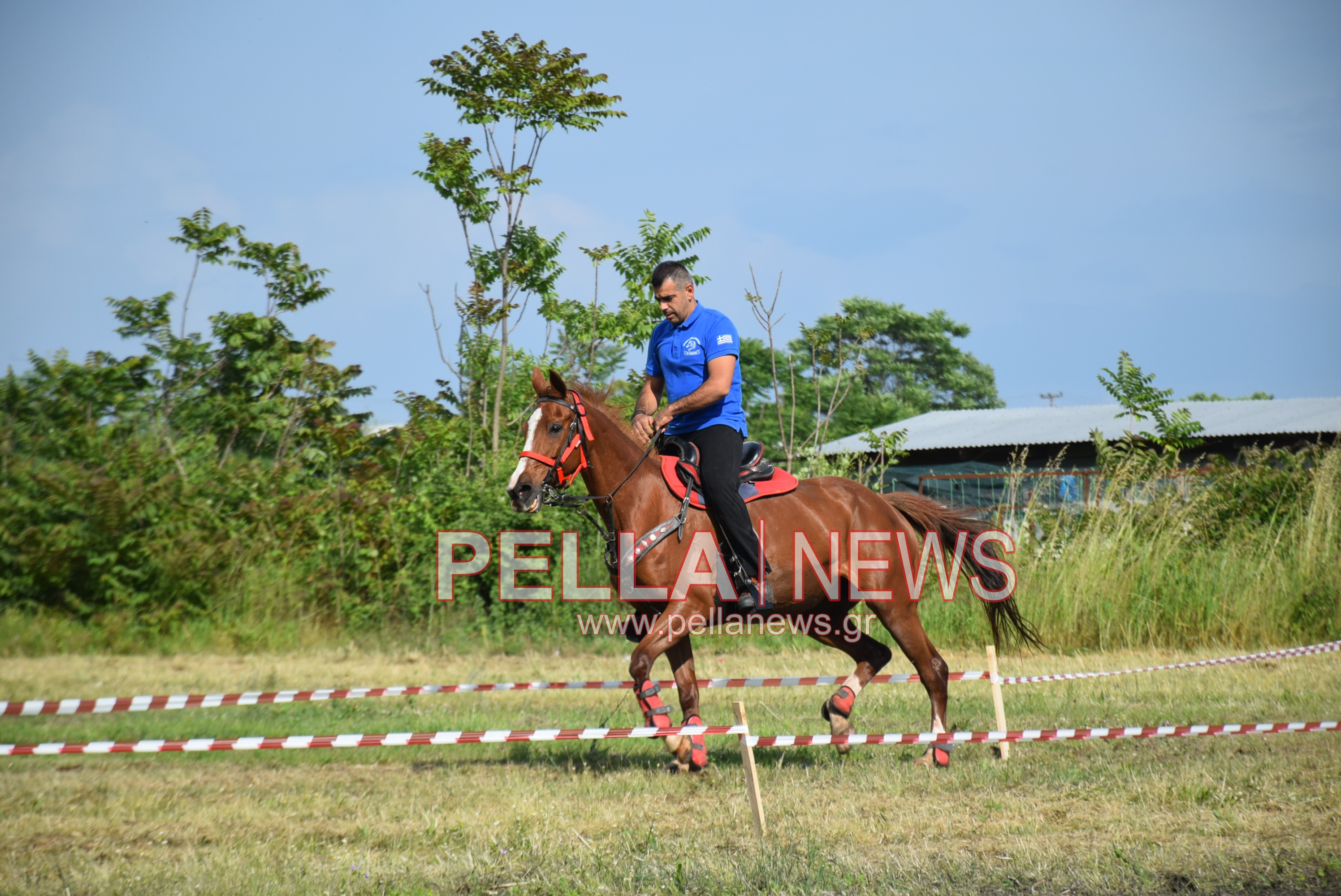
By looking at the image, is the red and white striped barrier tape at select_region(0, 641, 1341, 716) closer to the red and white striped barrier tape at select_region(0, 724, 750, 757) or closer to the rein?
the red and white striped barrier tape at select_region(0, 724, 750, 757)

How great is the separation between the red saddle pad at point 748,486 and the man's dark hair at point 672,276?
1108 millimetres

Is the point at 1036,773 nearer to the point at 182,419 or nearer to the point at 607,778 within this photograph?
the point at 607,778

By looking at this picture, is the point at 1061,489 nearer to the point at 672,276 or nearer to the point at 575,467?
the point at 672,276

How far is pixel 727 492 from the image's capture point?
6.05 m

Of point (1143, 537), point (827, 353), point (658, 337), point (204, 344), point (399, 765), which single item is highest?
point (204, 344)

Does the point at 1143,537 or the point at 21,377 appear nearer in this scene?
the point at 1143,537

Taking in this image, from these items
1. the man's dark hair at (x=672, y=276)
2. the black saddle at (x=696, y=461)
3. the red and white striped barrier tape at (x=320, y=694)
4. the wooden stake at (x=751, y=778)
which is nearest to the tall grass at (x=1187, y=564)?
the red and white striped barrier tape at (x=320, y=694)

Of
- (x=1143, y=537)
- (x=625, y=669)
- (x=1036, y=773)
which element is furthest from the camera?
(x=1143, y=537)

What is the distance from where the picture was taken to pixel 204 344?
65.4 feet

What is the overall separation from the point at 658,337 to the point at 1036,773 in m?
3.49

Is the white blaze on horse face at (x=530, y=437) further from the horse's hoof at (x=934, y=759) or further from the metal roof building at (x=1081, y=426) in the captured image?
the metal roof building at (x=1081, y=426)

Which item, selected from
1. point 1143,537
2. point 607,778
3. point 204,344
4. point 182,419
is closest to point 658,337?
point 607,778

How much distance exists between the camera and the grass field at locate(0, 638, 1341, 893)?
3.97m

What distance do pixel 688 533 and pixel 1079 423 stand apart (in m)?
29.9
